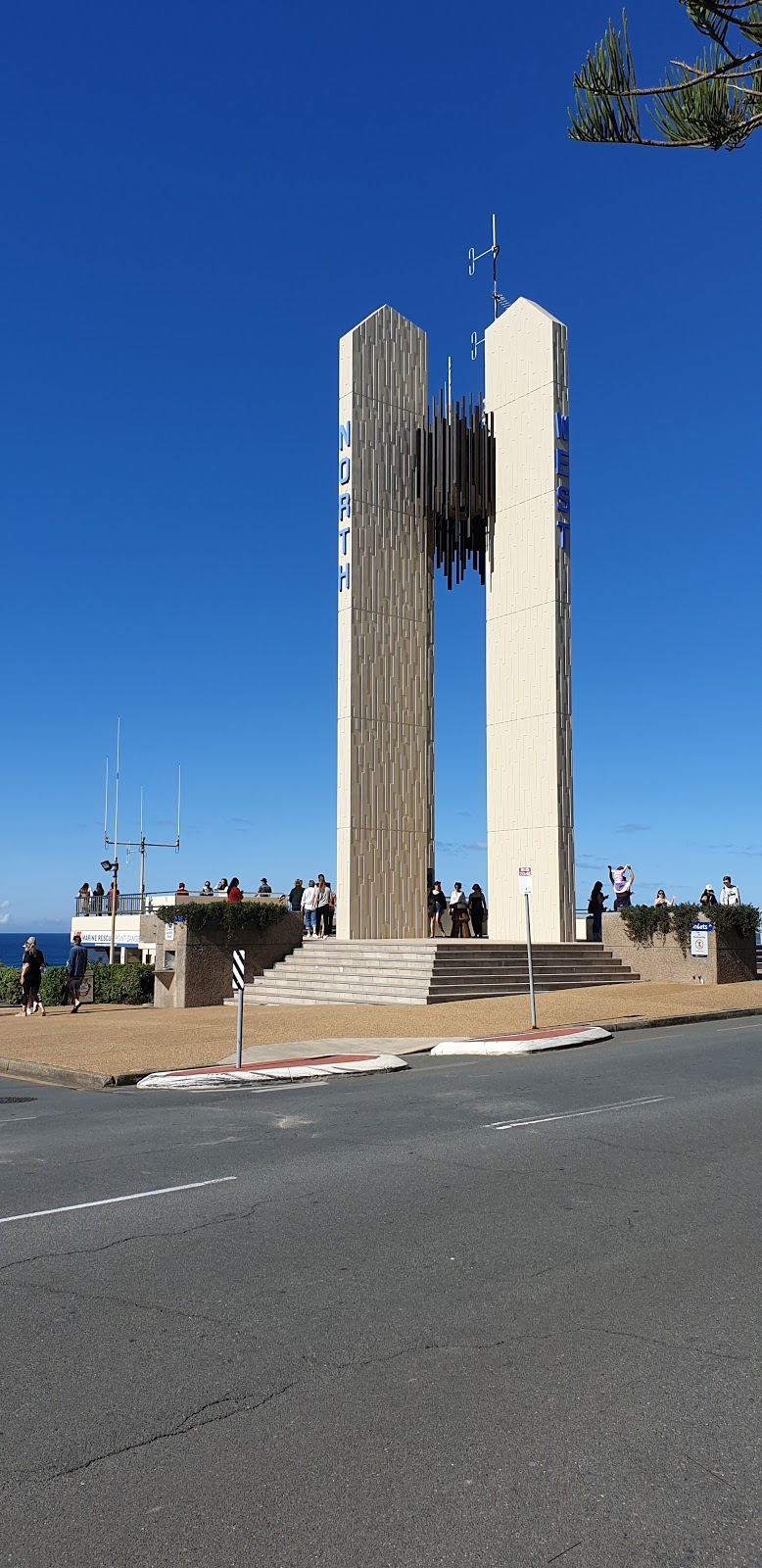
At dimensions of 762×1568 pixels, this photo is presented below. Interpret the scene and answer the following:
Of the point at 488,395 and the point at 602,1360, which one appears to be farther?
the point at 488,395

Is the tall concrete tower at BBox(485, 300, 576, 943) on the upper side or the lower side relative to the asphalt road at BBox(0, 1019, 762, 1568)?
upper

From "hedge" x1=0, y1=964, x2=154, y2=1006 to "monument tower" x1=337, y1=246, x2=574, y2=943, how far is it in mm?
5484

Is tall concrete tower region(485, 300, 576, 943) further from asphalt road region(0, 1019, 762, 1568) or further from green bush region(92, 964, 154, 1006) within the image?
asphalt road region(0, 1019, 762, 1568)

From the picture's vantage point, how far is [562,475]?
104 ft

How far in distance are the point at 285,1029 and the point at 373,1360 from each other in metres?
15.1

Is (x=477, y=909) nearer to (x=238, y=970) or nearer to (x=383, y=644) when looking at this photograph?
(x=383, y=644)

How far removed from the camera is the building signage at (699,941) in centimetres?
2748

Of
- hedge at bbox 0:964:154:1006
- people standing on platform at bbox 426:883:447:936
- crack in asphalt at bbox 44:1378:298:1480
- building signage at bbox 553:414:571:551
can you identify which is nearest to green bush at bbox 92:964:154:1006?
hedge at bbox 0:964:154:1006

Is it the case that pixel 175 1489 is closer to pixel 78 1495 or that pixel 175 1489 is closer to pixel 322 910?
pixel 78 1495

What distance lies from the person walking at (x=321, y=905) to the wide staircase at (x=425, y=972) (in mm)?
4510

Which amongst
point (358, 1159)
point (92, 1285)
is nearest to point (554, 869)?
point (358, 1159)

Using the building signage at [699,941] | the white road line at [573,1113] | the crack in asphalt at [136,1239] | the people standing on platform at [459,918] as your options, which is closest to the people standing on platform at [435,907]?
the people standing on platform at [459,918]

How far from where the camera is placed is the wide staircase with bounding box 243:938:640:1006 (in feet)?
82.1

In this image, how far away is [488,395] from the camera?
33.8 metres
